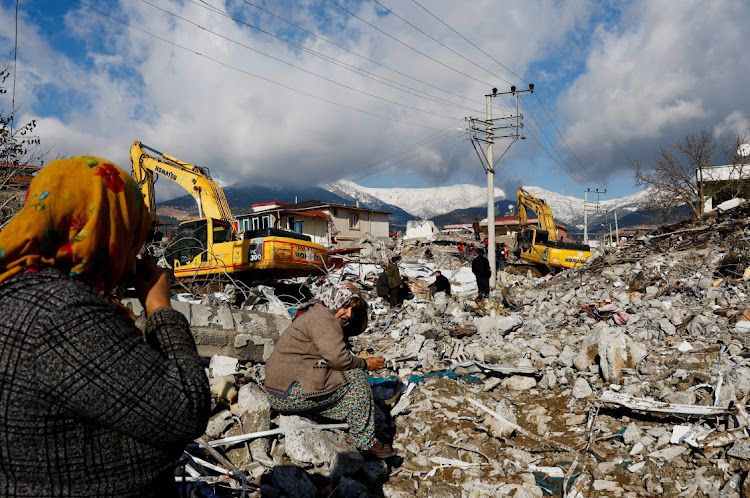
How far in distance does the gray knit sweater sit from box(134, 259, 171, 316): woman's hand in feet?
0.57

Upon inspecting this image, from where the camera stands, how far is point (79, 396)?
97 centimetres

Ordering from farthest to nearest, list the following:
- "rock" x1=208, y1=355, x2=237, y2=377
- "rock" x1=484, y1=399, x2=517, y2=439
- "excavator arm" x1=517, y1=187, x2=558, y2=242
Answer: "excavator arm" x1=517, y1=187, x2=558, y2=242 < "rock" x1=208, y1=355, x2=237, y2=377 < "rock" x1=484, y1=399, x2=517, y2=439

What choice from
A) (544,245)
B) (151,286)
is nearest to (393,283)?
(544,245)

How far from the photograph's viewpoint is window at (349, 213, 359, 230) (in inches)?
1482

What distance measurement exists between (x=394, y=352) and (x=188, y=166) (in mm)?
8377

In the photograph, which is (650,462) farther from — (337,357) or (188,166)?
(188,166)

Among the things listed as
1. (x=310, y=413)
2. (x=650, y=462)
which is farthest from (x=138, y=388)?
(x=650, y=462)

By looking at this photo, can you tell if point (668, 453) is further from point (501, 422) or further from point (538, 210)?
point (538, 210)

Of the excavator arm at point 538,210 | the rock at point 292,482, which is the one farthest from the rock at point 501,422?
the excavator arm at point 538,210

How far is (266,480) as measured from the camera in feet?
9.87

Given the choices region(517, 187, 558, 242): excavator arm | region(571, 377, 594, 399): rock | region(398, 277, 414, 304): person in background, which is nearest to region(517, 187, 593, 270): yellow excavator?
region(517, 187, 558, 242): excavator arm

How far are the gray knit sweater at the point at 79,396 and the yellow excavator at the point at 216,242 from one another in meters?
8.56

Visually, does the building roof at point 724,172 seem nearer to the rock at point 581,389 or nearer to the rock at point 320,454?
the rock at point 581,389

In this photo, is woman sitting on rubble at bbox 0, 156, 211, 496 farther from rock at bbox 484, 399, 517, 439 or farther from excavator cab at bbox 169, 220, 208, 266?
excavator cab at bbox 169, 220, 208, 266
